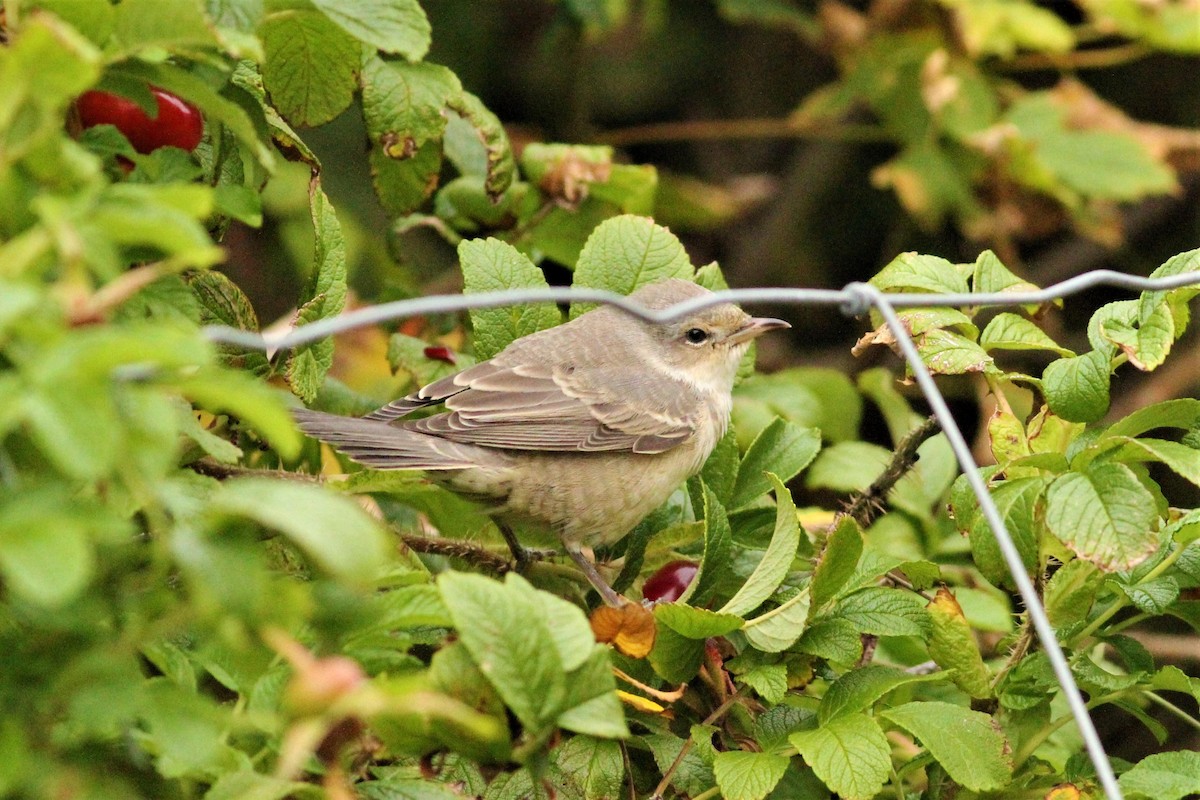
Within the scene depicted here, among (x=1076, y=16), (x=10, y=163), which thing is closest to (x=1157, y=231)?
(x=1076, y=16)

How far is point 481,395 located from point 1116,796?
1.56 meters

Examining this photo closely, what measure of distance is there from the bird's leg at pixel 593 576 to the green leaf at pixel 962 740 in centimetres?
49

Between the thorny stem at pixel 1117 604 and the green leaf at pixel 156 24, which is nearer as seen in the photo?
the green leaf at pixel 156 24

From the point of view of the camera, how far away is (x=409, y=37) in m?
2.06

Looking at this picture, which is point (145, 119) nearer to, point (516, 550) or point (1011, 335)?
point (516, 550)

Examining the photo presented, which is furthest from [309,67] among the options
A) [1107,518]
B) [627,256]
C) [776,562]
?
[1107,518]

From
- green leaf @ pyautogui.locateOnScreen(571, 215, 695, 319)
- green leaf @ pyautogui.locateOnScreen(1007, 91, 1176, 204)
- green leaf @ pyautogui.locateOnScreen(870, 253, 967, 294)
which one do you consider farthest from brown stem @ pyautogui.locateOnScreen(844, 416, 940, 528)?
green leaf @ pyautogui.locateOnScreen(1007, 91, 1176, 204)

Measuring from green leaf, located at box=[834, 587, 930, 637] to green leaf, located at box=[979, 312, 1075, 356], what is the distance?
44 centimetres

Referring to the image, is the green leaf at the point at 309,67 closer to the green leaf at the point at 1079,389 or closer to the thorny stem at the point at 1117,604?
the green leaf at the point at 1079,389

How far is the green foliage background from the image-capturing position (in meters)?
1.18

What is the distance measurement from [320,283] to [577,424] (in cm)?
94

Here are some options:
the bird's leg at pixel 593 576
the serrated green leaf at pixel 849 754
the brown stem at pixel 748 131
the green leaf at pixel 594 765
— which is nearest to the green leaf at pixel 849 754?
the serrated green leaf at pixel 849 754

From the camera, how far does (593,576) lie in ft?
8.12

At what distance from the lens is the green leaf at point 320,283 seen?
2.14m
